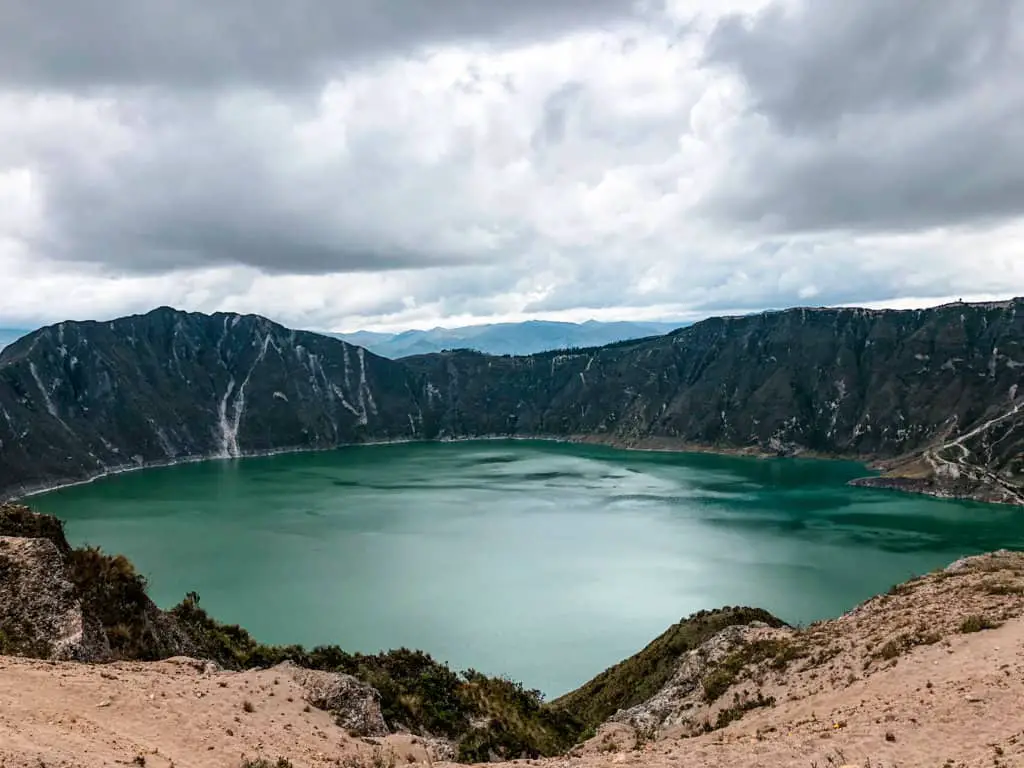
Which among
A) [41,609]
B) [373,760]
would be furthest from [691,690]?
[41,609]

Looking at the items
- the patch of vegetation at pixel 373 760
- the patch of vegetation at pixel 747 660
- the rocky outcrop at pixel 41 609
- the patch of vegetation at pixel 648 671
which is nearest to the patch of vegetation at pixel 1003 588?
the patch of vegetation at pixel 747 660

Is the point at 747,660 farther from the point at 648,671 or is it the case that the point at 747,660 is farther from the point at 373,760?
the point at 373,760

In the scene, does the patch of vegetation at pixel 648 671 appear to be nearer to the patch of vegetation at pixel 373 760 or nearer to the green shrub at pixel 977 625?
the green shrub at pixel 977 625

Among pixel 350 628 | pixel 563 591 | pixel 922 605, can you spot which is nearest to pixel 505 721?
pixel 922 605

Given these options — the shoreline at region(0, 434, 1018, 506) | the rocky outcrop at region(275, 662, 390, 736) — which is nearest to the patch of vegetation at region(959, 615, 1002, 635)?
the rocky outcrop at region(275, 662, 390, 736)

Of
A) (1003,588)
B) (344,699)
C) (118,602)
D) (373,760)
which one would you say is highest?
(118,602)

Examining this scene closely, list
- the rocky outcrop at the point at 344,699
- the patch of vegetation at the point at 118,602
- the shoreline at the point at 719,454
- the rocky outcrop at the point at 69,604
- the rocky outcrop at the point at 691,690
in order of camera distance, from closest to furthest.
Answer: the rocky outcrop at the point at 344,699, the rocky outcrop at the point at 69,604, the patch of vegetation at the point at 118,602, the rocky outcrop at the point at 691,690, the shoreline at the point at 719,454
